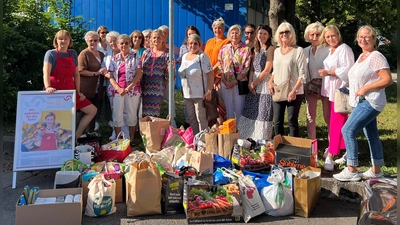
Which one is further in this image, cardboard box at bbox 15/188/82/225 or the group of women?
the group of women

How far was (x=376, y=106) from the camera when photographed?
4.65m

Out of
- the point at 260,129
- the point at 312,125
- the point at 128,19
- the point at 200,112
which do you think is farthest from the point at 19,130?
the point at 128,19

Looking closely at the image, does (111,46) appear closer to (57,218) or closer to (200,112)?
(200,112)

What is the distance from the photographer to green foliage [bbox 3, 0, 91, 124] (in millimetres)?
8031

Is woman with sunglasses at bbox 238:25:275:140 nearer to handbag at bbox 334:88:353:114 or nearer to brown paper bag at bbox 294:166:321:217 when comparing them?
handbag at bbox 334:88:353:114

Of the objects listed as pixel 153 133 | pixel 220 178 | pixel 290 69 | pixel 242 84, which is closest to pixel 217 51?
pixel 242 84

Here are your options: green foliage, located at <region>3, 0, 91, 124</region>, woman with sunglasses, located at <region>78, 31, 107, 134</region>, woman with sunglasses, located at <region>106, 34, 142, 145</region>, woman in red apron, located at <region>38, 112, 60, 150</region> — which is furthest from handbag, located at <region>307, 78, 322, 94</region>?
green foliage, located at <region>3, 0, 91, 124</region>

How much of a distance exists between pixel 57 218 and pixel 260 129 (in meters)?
3.36

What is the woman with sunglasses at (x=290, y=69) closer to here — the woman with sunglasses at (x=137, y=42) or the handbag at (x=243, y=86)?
the handbag at (x=243, y=86)

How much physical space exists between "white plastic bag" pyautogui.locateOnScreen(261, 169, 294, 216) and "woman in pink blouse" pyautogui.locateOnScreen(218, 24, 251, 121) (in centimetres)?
225

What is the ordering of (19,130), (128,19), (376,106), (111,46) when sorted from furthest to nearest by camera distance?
1. (128,19)
2. (111,46)
3. (19,130)
4. (376,106)

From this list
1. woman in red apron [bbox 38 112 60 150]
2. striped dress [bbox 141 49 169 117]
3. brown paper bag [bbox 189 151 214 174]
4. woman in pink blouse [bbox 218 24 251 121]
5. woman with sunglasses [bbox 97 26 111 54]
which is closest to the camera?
brown paper bag [bbox 189 151 214 174]

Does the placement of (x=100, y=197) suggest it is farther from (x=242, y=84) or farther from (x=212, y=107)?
(x=242, y=84)

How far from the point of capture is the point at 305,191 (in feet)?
14.5
